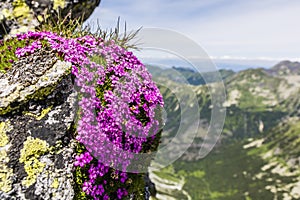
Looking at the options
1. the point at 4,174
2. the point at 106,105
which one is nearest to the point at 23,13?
the point at 106,105

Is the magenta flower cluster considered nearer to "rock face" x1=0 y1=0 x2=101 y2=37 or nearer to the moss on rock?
the moss on rock

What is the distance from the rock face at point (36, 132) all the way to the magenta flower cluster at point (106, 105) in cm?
40

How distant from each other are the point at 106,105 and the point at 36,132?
176 centimetres

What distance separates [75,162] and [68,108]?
125 cm

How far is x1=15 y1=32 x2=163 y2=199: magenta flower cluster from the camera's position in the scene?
737 cm

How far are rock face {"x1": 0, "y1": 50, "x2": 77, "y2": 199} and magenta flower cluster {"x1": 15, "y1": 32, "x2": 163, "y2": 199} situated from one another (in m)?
0.40

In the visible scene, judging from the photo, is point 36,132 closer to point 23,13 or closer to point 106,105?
point 106,105

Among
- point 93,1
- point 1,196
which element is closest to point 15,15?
point 93,1

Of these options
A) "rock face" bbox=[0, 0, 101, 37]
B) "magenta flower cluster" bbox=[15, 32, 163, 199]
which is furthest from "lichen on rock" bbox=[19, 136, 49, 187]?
"rock face" bbox=[0, 0, 101, 37]

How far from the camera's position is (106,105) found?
25.1ft

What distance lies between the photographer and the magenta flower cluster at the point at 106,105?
737cm

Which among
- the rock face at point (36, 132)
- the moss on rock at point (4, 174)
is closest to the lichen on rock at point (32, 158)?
the rock face at point (36, 132)

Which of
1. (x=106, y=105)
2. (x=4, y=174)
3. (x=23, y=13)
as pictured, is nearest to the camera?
(x=4, y=174)

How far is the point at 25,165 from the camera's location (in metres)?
6.63
